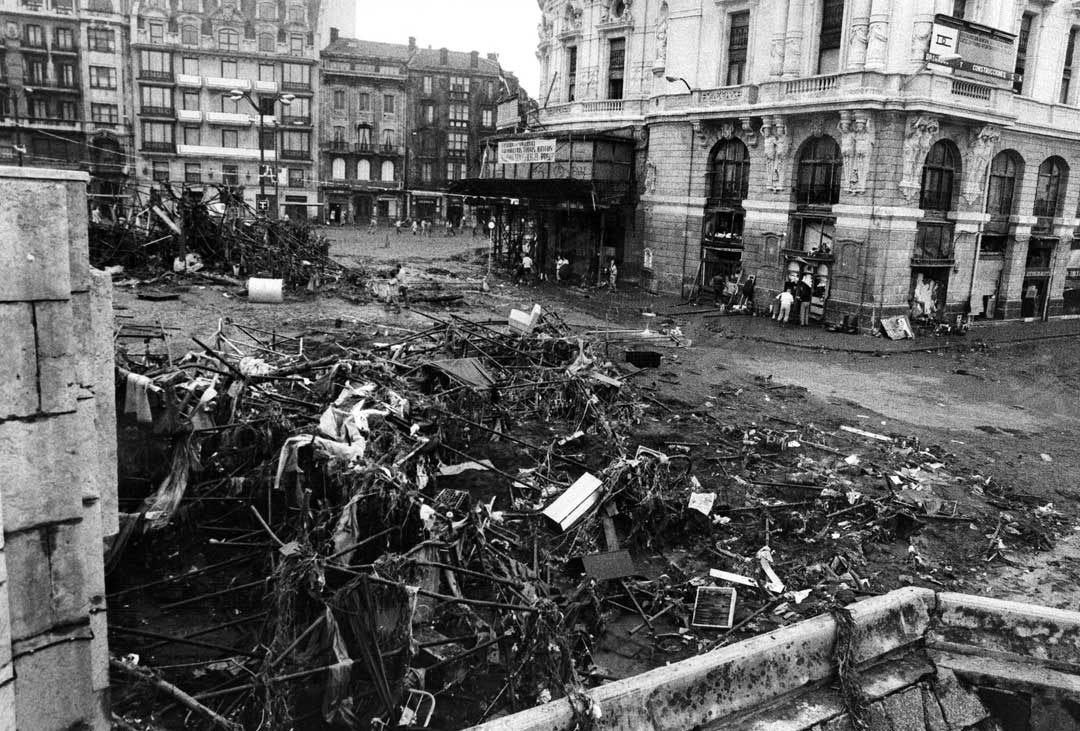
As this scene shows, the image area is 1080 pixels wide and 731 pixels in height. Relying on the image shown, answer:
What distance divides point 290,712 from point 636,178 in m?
32.6

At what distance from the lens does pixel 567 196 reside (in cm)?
3503

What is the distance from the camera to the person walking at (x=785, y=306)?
28.8m

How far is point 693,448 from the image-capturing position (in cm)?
1359

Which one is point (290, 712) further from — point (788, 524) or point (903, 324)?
point (903, 324)

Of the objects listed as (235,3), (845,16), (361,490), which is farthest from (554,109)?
(235,3)

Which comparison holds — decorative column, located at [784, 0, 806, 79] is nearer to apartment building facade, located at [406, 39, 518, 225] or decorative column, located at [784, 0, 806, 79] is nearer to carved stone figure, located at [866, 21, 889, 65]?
carved stone figure, located at [866, 21, 889, 65]

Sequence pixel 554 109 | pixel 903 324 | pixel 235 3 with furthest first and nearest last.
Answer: pixel 235 3
pixel 554 109
pixel 903 324

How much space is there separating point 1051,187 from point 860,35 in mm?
12011

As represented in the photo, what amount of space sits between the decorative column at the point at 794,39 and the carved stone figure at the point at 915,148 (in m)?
4.85

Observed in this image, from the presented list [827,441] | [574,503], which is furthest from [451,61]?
[574,503]

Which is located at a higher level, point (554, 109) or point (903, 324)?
point (554, 109)

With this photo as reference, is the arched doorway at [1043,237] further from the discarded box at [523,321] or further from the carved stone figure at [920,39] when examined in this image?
the discarded box at [523,321]

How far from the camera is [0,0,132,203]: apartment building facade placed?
6500cm

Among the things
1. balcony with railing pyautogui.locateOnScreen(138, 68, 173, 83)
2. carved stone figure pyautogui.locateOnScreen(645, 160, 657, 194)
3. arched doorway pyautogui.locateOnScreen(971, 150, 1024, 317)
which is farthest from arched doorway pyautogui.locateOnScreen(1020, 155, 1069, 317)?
balcony with railing pyautogui.locateOnScreen(138, 68, 173, 83)
